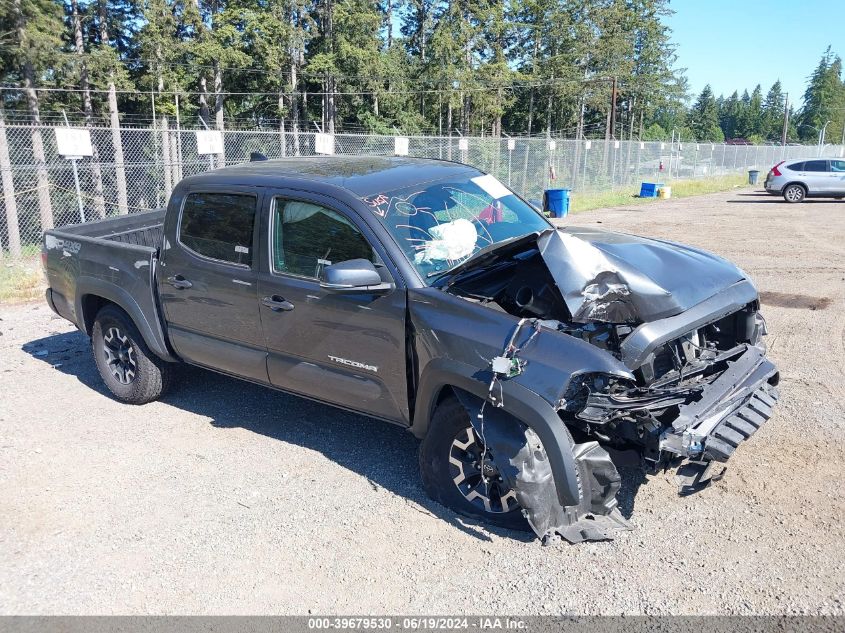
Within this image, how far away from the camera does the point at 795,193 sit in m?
24.4

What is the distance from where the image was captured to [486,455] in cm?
337

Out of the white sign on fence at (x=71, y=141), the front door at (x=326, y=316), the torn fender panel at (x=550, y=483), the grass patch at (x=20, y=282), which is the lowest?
the grass patch at (x=20, y=282)

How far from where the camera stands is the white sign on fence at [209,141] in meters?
12.2

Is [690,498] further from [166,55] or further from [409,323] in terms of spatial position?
[166,55]

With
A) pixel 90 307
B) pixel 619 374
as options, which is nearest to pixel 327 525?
pixel 619 374

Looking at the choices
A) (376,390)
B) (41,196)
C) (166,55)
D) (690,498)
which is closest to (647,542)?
(690,498)

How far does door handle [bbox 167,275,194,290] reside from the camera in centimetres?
473

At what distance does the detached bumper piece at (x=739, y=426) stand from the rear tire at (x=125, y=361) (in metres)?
4.15

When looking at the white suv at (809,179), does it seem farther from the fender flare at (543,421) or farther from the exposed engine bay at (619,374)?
the fender flare at (543,421)

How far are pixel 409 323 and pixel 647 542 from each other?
170 centimetres

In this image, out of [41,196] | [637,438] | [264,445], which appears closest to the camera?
[637,438]

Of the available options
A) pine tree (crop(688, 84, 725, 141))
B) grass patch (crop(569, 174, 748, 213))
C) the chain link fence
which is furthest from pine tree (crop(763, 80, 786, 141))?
the chain link fence

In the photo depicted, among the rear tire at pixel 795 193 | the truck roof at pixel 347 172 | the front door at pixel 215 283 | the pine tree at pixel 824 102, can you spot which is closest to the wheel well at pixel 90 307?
the front door at pixel 215 283

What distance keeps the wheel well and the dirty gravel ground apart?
1.98 feet
